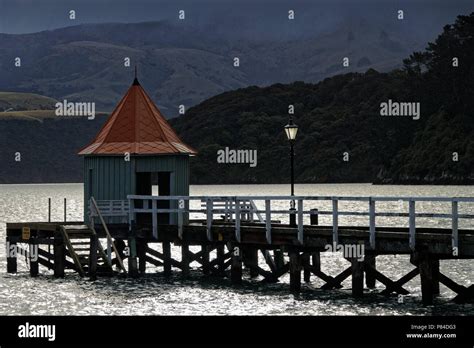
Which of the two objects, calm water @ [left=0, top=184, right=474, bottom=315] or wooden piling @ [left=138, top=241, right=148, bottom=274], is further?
wooden piling @ [left=138, top=241, right=148, bottom=274]

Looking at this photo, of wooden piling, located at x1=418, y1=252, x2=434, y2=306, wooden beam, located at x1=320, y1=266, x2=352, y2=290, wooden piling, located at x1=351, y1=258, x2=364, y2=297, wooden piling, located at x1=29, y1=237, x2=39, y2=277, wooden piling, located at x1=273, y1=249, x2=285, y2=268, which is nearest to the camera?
wooden piling, located at x1=418, y1=252, x2=434, y2=306

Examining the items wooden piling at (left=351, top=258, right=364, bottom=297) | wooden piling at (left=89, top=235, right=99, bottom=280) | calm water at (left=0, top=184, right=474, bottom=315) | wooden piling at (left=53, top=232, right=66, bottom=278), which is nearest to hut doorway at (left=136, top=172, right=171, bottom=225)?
calm water at (left=0, top=184, right=474, bottom=315)

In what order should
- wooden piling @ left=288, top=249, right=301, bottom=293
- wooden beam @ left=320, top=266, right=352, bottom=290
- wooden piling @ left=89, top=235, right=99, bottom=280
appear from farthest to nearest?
1. wooden piling @ left=89, top=235, right=99, bottom=280
2. wooden beam @ left=320, top=266, right=352, bottom=290
3. wooden piling @ left=288, top=249, right=301, bottom=293

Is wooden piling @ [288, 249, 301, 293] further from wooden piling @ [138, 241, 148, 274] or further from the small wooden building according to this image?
wooden piling @ [138, 241, 148, 274]

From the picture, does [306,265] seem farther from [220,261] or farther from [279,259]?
[220,261]

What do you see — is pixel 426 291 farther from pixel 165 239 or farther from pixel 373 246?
pixel 165 239

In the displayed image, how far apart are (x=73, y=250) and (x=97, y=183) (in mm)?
3196

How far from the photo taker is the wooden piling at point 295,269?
31016 mm

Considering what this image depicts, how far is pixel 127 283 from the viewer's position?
116 ft

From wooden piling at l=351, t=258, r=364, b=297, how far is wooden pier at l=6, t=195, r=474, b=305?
3cm

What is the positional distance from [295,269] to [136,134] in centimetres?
1045

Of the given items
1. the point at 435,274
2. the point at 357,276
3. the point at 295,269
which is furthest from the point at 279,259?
the point at 435,274

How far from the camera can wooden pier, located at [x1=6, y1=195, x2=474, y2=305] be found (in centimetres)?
2819

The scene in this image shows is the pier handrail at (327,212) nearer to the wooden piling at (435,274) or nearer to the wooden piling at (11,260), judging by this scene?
the wooden piling at (435,274)
